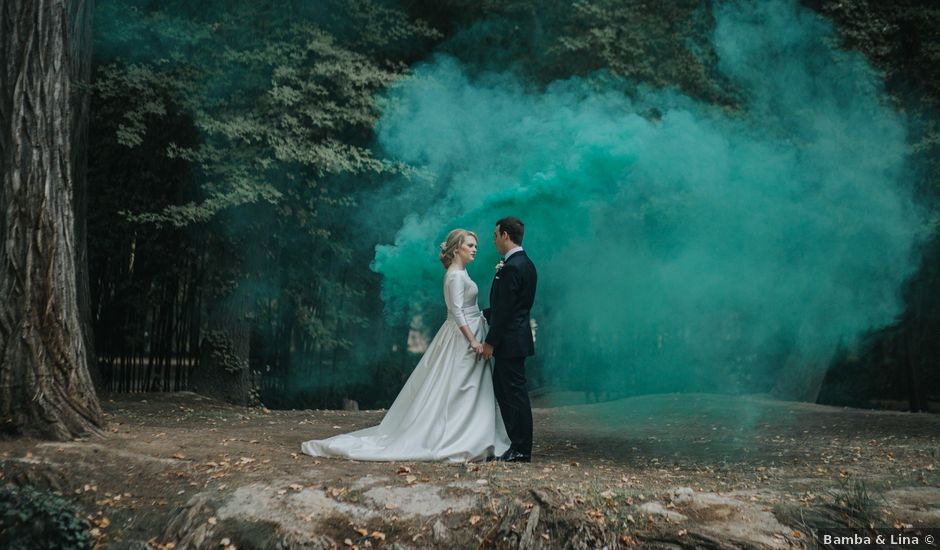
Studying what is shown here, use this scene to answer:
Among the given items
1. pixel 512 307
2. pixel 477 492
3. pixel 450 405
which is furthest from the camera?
pixel 450 405

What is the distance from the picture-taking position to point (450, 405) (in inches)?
255

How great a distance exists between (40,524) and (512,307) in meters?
3.40

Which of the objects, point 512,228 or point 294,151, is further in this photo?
point 294,151

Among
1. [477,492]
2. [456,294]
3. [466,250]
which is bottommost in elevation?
[477,492]

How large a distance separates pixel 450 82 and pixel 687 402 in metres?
4.87

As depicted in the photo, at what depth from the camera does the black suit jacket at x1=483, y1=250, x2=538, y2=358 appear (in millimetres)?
6355

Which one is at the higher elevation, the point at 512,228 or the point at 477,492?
the point at 512,228

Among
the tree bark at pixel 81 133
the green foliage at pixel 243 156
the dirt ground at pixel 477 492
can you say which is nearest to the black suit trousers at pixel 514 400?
the dirt ground at pixel 477 492

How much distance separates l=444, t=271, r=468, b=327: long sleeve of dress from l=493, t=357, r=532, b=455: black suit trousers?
42 centimetres

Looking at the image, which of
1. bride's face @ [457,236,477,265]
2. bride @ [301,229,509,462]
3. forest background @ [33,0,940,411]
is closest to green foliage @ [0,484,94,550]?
bride @ [301,229,509,462]

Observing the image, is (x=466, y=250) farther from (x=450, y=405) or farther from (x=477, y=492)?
(x=477, y=492)

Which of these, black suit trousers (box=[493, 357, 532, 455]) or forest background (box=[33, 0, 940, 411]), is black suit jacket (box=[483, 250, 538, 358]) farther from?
forest background (box=[33, 0, 940, 411])

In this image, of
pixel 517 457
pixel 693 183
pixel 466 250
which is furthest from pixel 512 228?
pixel 693 183

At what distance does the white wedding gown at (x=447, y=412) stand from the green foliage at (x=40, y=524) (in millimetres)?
1787
